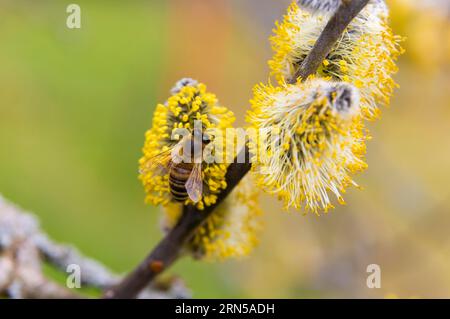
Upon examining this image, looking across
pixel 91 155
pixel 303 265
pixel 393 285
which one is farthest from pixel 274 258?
pixel 91 155

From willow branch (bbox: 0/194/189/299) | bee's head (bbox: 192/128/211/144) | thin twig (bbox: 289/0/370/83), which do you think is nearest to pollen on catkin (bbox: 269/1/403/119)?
thin twig (bbox: 289/0/370/83)

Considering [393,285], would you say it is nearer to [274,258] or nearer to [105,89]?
[274,258]

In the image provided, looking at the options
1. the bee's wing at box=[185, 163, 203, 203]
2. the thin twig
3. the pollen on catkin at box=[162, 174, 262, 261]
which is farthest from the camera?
the pollen on catkin at box=[162, 174, 262, 261]

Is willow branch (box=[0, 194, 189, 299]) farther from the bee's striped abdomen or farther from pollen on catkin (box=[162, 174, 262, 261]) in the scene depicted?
the bee's striped abdomen

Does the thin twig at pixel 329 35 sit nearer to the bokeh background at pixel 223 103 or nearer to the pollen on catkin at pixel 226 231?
the pollen on catkin at pixel 226 231

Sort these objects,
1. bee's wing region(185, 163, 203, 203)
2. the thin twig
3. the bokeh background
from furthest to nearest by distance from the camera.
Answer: the bokeh background, bee's wing region(185, 163, 203, 203), the thin twig

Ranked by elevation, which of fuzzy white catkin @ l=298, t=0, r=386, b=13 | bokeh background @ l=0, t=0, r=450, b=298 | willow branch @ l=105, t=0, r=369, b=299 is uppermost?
bokeh background @ l=0, t=0, r=450, b=298

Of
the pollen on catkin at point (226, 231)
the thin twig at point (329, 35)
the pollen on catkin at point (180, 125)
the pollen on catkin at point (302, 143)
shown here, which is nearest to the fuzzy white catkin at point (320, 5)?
the thin twig at point (329, 35)
